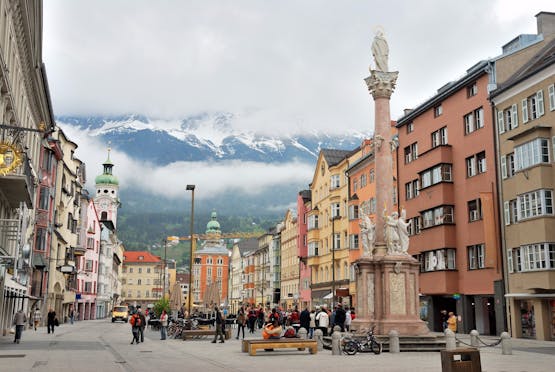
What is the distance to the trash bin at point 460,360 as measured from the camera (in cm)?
1348

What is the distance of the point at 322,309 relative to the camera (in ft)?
108

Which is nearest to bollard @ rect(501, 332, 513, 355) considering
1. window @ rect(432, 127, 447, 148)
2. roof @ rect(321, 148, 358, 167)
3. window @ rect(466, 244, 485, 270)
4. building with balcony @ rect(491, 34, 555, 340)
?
building with balcony @ rect(491, 34, 555, 340)

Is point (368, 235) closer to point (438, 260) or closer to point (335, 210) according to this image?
point (438, 260)

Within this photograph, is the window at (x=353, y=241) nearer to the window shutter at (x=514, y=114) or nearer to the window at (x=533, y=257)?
the window at (x=533, y=257)

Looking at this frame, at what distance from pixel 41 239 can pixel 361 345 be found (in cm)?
3900

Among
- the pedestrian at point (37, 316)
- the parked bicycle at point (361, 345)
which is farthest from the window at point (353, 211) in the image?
the parked bicycle at point (361, 345)

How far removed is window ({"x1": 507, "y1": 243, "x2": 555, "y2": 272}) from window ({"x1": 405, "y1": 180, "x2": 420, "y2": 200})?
12.6 meters

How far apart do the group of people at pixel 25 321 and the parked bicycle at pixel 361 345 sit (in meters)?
15.6

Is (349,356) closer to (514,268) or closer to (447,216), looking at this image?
(514,268)

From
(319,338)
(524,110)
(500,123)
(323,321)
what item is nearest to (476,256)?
(500,123)

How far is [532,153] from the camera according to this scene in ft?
Result: 116

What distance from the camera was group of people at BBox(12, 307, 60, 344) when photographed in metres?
30.5

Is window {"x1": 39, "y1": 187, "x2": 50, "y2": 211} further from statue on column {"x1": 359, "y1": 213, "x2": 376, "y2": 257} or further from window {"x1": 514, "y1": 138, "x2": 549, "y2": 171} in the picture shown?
window {"x1": 514, "y1": 138, "x2": 549, "y2": 171}

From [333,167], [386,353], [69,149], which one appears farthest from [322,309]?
[69,149]
